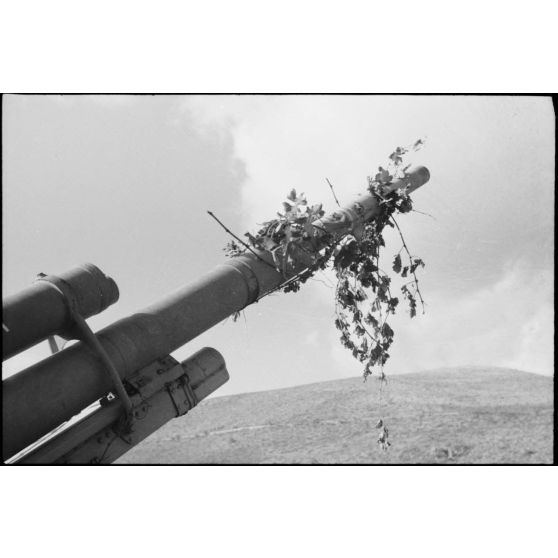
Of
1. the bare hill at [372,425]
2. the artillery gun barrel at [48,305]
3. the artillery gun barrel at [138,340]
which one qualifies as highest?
the artillery gun barrel at [48,305]

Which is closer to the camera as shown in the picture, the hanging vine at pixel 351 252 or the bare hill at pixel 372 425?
the hanging vine at pixel 351 252

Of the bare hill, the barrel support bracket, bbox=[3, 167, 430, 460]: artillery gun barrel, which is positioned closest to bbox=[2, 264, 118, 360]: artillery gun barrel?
the barrel support bracket

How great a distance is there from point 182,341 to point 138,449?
10927mm

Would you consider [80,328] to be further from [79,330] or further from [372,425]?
[372,425]

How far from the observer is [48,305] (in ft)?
8.82

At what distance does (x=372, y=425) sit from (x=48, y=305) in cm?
1106

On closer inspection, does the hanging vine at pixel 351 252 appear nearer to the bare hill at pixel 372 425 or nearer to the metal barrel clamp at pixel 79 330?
the metal barrel clamp at pixel 79 330

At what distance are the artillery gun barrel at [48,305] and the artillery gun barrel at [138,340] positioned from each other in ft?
0.48

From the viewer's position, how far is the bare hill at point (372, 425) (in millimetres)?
10727

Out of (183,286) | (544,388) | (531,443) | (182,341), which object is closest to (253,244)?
(183,286)

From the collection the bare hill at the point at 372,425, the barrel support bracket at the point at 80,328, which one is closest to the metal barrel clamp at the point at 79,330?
Result: the barrel support bracket at the point at 80,328

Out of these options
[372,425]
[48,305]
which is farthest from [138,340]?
[372,425]

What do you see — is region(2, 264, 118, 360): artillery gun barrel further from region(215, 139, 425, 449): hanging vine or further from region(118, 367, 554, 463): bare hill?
region(118, 367, 554, 463): bare hill

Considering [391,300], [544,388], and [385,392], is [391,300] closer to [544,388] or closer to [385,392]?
[385,392]
